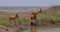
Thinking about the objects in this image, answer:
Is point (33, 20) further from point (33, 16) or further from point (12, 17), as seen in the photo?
point (12, 17)

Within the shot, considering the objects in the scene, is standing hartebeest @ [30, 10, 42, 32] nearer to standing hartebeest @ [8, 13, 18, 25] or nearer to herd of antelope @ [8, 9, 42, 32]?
herd of antelope @ [8, 9, 42, 32]

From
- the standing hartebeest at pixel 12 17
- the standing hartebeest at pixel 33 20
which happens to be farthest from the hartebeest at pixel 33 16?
the standing hartebeest at pixel 12 17

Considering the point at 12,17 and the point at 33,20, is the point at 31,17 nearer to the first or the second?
the point at 33,20

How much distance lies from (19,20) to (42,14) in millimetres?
296

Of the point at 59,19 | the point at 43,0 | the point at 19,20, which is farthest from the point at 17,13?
the point at 59,19

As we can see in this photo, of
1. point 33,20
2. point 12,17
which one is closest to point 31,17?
point 33,20

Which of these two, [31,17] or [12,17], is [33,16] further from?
[12,17]

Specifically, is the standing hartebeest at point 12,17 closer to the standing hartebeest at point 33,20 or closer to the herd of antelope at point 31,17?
the herd of antelope at point 31,17

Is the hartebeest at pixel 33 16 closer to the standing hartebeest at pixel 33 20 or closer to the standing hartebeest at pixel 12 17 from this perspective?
the standing hartebeest at pixel 33 20

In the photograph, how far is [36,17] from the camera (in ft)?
5.88

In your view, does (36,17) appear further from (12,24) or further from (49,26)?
(12,24)

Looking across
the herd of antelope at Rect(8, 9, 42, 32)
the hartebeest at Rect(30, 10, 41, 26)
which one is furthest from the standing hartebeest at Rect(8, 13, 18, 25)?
the hartebeest at Rect(30, 10, 41, 26)

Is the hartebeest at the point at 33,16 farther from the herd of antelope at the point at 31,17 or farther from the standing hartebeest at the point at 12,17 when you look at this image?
the standing hartebeest at the point at 12,17

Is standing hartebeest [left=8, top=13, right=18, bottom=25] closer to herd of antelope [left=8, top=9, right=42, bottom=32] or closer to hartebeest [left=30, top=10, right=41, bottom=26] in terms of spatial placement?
herd of antelope [left=8, top=9, right=42, bottom=32]
